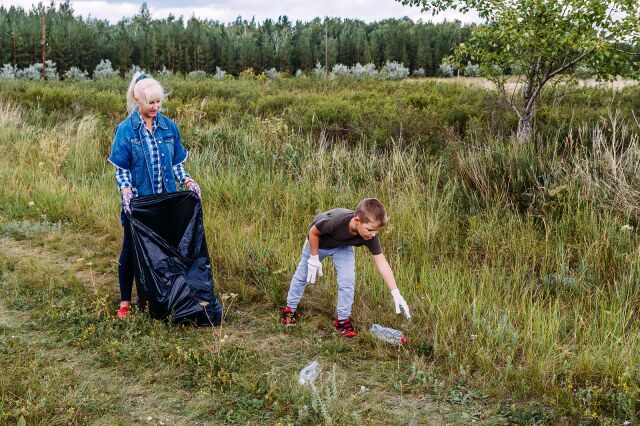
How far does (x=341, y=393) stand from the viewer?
3.59 meters

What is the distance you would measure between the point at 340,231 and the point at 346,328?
2.49 feet

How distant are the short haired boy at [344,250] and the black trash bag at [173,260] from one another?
0.64m

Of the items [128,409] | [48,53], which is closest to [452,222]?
[128,409]

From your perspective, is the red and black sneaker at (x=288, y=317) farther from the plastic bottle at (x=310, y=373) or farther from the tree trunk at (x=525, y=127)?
the tree trunk at (x=525, y=127)

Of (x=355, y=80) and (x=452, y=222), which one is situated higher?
(x=355, y=80)

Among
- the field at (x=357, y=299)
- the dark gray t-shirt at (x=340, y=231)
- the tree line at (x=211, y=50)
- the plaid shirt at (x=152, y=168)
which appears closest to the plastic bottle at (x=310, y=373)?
the field at (x=357, y=299)

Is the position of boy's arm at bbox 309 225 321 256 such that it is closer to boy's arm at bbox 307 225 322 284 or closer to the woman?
boy's arm at bbox 307 225 322 284

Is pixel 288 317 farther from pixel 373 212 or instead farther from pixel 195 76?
pixel 195 76

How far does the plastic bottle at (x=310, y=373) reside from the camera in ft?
11.9

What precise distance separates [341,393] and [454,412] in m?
0.64

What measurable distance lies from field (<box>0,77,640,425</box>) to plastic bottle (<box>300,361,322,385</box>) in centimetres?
8

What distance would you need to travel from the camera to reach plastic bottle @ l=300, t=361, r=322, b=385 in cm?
362

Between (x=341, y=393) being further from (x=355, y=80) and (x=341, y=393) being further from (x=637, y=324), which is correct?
(x=355, y=80)

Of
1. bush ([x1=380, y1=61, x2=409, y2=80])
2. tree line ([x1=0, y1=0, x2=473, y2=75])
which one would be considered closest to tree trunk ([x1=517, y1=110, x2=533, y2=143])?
bush ([x1=380, y1=61, x2=409, y2=80])
